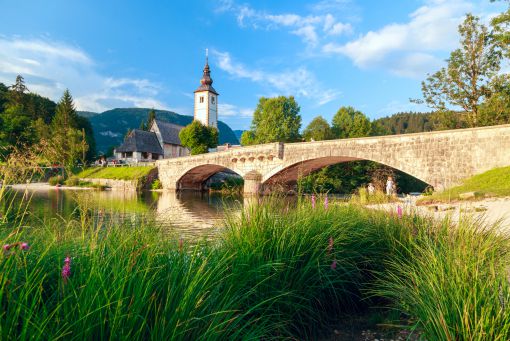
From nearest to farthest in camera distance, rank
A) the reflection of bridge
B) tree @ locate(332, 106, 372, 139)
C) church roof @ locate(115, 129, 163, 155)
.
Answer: the reflection of bridge → tree @ locate(332, 106, 372, 139) → church roof @ locate(115, 129, 163, 155)

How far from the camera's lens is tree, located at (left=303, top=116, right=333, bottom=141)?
136 feet

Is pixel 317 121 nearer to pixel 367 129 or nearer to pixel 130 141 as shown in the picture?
pixel 367 129

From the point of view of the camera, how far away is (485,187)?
1308cm

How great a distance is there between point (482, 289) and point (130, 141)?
174 ft

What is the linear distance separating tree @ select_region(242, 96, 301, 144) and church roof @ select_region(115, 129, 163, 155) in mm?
16169

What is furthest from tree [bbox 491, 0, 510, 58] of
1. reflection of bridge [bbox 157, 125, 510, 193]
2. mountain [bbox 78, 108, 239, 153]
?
mountain [bbox 78, 108, 239, 153]

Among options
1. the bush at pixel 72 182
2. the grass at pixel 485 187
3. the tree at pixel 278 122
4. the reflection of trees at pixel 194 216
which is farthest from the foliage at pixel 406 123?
the reflection of trees at pixel 194 216

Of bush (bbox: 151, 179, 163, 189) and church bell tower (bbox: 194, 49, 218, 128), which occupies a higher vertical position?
church bell tower (bbox: 194, 49, 218, 128)

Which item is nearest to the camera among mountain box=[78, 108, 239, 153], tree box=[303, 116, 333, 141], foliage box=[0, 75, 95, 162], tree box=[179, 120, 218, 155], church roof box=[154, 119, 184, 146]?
tree box=[303, 116, 333, 141]

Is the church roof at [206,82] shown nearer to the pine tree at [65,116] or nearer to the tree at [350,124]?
the pine tree at [65,116]

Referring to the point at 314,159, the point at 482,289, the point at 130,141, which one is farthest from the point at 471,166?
the point at 130,141

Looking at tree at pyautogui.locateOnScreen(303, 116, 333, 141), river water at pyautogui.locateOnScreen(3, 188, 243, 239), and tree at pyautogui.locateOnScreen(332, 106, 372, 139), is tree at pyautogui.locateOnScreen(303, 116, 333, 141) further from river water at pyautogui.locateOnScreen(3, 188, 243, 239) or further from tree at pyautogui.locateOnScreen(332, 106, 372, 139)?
river water at pyautogui.locateOnScreen(3, 188, 243, 239)

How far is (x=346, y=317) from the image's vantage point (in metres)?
3.34

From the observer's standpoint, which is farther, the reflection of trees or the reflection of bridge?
the reflection of bridge
